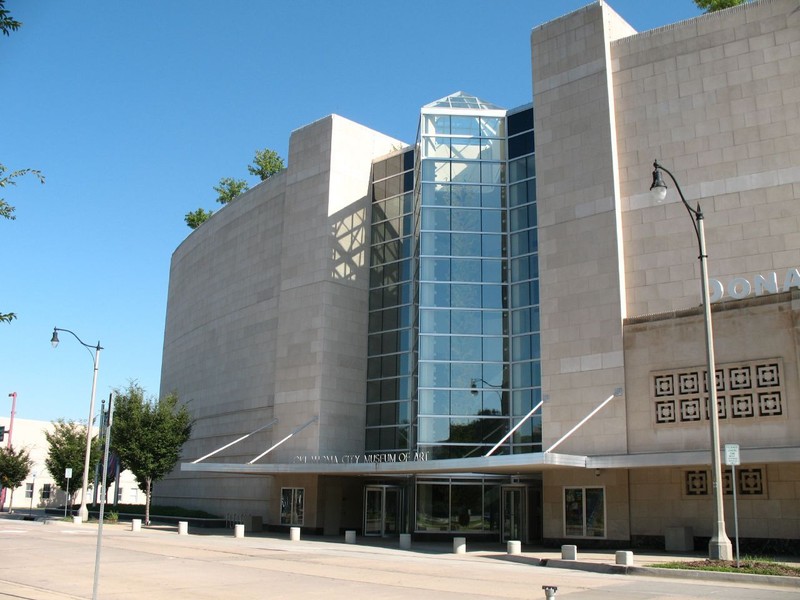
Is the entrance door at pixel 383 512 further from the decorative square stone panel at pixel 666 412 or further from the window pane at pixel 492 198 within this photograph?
the decorative square stone panel at pixel 666 412

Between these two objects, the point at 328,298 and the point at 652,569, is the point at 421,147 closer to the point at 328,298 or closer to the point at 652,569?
the point at 328,298

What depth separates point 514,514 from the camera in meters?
34.9

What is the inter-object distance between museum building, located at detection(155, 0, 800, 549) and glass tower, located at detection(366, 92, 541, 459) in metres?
0.11

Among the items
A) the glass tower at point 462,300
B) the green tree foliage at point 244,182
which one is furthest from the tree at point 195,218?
the glass tower at point 462,300

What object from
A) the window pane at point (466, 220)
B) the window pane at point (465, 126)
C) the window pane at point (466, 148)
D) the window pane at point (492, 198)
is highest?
the window pane at point (465, 126)

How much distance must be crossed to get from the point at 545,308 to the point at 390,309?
11.1 m

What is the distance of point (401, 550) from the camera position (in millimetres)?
29531

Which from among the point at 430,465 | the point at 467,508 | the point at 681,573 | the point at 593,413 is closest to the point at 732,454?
the point at 681,573

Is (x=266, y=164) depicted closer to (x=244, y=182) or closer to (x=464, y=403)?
(x=244, y=182)

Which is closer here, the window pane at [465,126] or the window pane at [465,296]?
the window pane at [465,296]

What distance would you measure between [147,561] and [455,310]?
63.5 feet

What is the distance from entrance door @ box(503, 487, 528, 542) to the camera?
34.5 metres

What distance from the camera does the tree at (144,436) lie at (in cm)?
4297

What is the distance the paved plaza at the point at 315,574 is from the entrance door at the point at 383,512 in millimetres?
8151
